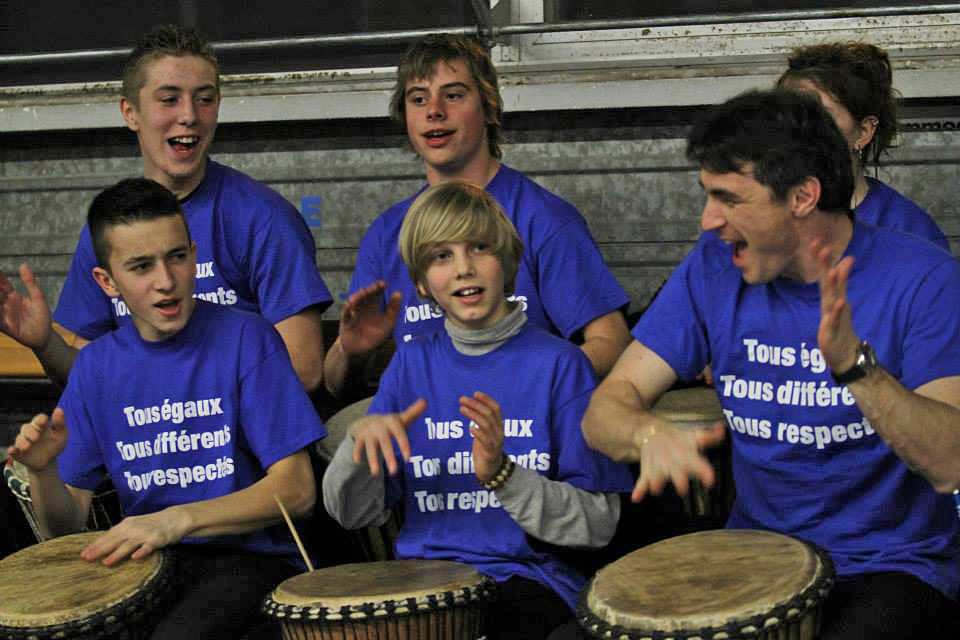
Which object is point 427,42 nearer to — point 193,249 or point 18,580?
point 193,249

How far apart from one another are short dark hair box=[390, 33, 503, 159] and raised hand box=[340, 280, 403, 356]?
2.30 ft

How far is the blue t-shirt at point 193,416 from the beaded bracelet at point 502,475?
61 cm

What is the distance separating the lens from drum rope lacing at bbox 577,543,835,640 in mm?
2346

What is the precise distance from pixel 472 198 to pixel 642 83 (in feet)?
5.83

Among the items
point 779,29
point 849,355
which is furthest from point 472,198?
point 779,29

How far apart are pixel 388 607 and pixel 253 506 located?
1.84 feet

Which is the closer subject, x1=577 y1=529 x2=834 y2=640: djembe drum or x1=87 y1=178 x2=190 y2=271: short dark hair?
x1=577 y1=529 x2=834 y2=640: djembe drum

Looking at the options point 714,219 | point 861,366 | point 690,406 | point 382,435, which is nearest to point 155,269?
point 382,435

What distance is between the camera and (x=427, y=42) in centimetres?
404

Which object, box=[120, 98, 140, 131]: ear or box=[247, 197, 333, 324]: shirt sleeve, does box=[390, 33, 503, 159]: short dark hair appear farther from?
box=[120, 98, 140, 131]: ear

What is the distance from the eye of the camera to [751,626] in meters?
2.35

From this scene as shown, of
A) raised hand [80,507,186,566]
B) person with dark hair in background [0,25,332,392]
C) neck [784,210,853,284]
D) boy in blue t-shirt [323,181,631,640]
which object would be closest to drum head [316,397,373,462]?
person with dark hair in background [0,25,332,392]

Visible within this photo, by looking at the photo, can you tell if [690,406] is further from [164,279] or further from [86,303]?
[86,303]

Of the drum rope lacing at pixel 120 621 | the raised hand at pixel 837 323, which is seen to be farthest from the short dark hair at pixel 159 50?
the raised hand at pixel 837 323
